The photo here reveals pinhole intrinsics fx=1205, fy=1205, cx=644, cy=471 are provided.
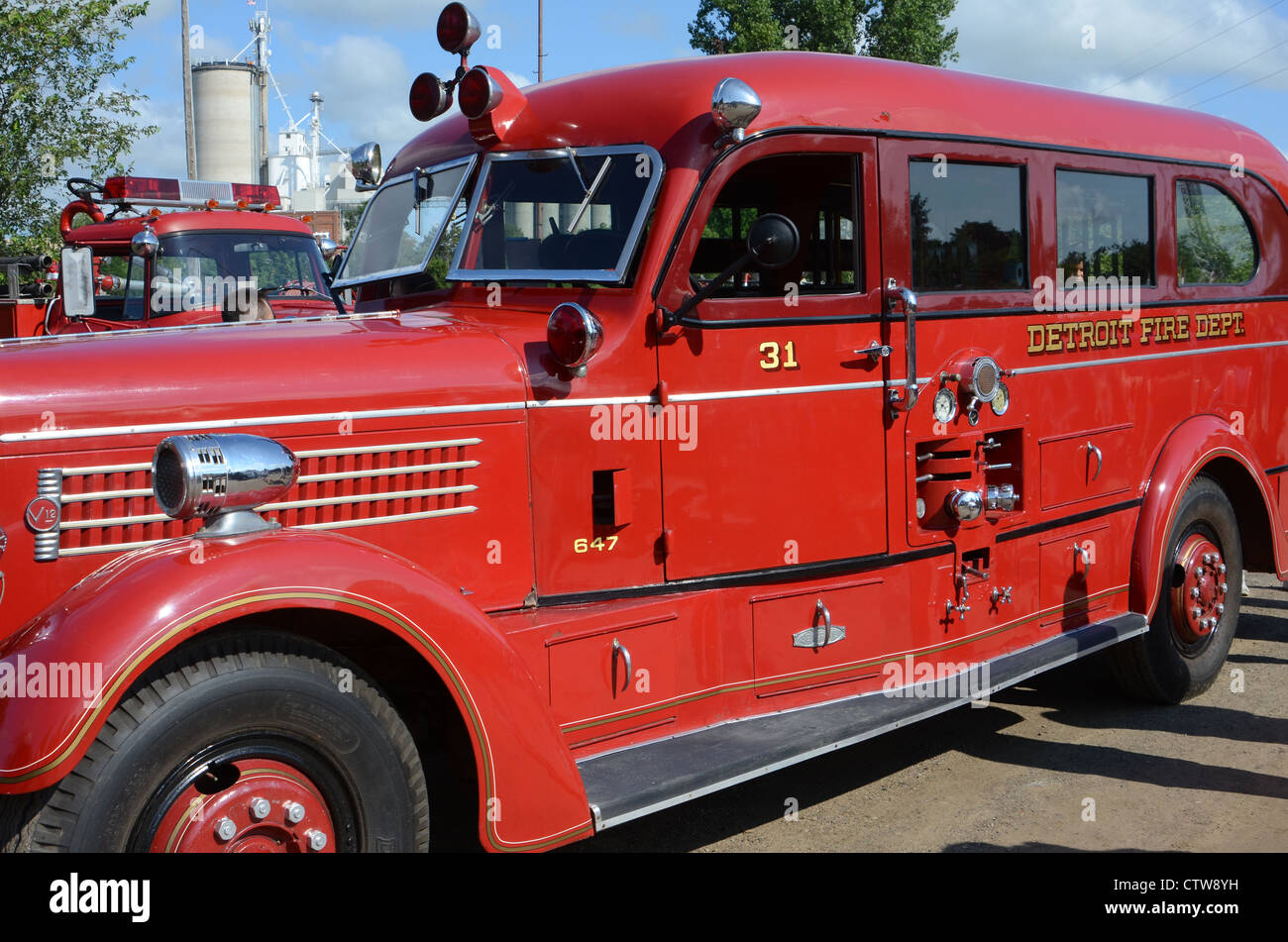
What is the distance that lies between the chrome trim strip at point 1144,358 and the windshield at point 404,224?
220 centimetres

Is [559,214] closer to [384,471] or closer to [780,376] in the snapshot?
[780,376]

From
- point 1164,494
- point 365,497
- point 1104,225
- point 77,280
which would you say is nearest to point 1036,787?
point 1164,494

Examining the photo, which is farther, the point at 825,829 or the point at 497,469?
the point at 825,829

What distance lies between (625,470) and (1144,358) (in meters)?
2.73

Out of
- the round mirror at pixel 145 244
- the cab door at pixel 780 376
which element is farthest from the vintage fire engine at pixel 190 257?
the cab door at pixel 780 376

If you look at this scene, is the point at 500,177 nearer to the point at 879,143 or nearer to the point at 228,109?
the point at 879,143

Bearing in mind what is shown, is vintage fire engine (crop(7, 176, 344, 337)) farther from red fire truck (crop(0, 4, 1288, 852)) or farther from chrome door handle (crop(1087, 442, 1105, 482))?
chrome door handle (crop(1087, 442, 1105, 482))

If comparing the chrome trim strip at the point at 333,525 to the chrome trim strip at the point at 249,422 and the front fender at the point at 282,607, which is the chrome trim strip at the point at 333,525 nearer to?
the front fender at the point at 282,607

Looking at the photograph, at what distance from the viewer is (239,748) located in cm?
271

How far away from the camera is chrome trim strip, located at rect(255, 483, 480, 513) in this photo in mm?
3086

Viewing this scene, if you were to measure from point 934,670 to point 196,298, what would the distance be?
6871 mm

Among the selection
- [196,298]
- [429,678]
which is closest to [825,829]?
[429,678]

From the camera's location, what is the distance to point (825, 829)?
4.19 meters

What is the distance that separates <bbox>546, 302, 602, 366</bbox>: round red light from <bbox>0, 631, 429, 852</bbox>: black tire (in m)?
1.05
